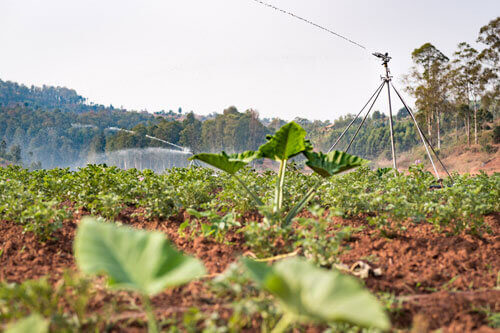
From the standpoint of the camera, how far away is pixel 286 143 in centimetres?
Result: 300

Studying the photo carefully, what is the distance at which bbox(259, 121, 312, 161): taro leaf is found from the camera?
9.56 feet

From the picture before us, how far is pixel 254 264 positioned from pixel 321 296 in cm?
28

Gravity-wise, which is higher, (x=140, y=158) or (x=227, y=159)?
(x=140, y=158)

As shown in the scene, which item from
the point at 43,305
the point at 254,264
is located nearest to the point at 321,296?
the point at 254,264

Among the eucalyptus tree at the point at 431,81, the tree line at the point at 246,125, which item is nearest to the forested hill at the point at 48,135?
the tree line at the point at 246,125

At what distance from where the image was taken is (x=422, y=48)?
29141mm

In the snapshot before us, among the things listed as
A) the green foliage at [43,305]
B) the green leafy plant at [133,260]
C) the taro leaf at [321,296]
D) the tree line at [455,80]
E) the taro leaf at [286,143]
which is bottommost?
the green foliage at [43,305]

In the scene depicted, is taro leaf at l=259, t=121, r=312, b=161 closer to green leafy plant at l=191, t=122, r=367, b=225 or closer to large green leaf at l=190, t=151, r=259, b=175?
green leafy plant at l=191, t=122, r=367, b=225

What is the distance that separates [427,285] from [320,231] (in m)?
0.79

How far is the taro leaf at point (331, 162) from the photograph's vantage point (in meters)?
3.06

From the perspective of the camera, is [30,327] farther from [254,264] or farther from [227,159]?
[227,159]

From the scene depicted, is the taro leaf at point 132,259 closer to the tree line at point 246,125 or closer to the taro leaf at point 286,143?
the taro leaf at point 286,143

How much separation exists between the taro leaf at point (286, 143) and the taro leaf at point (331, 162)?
0.12 metres

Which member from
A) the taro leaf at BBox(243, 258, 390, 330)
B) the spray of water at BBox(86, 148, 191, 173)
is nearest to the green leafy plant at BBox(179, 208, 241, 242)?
the taro leaf at BBox(243, 258, 390, 330)
